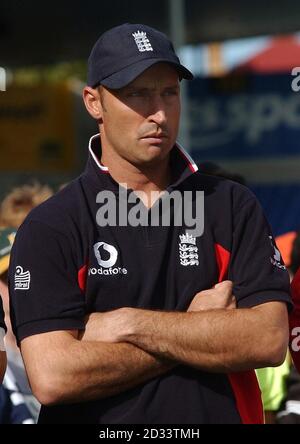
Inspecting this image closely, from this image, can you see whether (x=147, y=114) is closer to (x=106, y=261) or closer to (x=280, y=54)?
(x=106, y=261)

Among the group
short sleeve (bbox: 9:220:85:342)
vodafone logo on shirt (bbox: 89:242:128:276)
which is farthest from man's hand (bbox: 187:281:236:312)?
short sleeve (bbox: 9:220:85:342)

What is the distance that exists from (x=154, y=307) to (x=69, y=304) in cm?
26

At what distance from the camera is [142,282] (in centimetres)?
284

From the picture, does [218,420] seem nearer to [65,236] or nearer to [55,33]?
[65,236]

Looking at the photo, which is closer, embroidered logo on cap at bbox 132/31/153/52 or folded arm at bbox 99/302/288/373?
folded arm at bbox 99/302/288/373

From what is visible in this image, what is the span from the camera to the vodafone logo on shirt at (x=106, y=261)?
2830 mm

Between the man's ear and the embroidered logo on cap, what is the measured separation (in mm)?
207

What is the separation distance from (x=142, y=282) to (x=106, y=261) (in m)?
0.12

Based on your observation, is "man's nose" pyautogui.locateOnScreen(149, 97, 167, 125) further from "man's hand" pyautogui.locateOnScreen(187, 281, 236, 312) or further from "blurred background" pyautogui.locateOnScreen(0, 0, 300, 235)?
"blurred background" pyautogui.locateOnScreen(0, 0, 300, 235)

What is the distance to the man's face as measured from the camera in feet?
9.69

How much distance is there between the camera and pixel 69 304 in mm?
2797

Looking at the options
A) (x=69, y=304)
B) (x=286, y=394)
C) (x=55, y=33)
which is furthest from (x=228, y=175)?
(x=55, y=33)

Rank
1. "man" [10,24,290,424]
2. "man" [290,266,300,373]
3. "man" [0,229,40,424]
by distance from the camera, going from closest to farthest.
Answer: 1. "man" [10,24,290,424]
2. "man" [290,266,300,373]
3. "man" [0,229,40,424]

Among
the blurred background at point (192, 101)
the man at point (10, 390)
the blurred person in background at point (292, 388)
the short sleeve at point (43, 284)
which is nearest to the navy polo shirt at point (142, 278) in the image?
the short sleeve at point (43, 284)
